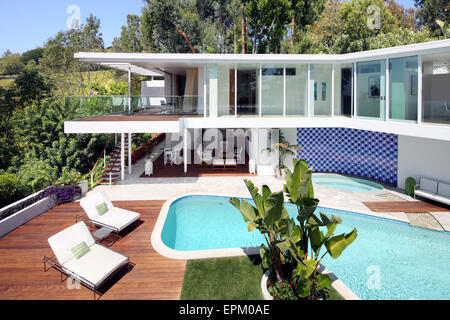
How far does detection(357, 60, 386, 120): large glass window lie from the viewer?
13.7 m

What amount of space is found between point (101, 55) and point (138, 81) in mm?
33051

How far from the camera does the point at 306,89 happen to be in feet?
53.1

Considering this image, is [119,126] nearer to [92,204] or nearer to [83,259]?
[92,204]

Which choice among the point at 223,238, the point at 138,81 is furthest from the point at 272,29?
the point at 223,238

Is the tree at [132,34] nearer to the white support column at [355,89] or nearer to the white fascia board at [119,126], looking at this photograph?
the white fascia board at [119,126]

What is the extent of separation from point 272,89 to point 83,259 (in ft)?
39.7

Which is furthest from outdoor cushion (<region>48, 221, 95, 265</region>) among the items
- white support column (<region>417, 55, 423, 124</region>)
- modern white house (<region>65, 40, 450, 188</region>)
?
white support column (<region>417, 55, 423, 124</region>)

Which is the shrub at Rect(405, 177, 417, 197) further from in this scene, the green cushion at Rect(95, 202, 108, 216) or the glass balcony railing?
the green cushion at Rect(95, 202, 108, 216)

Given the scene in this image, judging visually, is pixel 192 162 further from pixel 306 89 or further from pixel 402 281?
pixel 402 281

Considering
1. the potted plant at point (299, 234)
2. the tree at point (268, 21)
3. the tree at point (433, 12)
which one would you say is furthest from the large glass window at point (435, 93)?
the tree at point (433, 12)

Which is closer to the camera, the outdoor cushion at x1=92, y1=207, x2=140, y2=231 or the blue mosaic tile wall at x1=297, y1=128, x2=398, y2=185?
the outdoor cushion at x1=92, y1=207, x2=140, y2=231

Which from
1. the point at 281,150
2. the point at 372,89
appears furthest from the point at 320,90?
the point at 281,150

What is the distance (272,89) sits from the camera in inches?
638

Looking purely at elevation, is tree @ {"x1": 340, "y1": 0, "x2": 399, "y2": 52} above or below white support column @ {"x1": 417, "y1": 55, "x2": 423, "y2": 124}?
above
